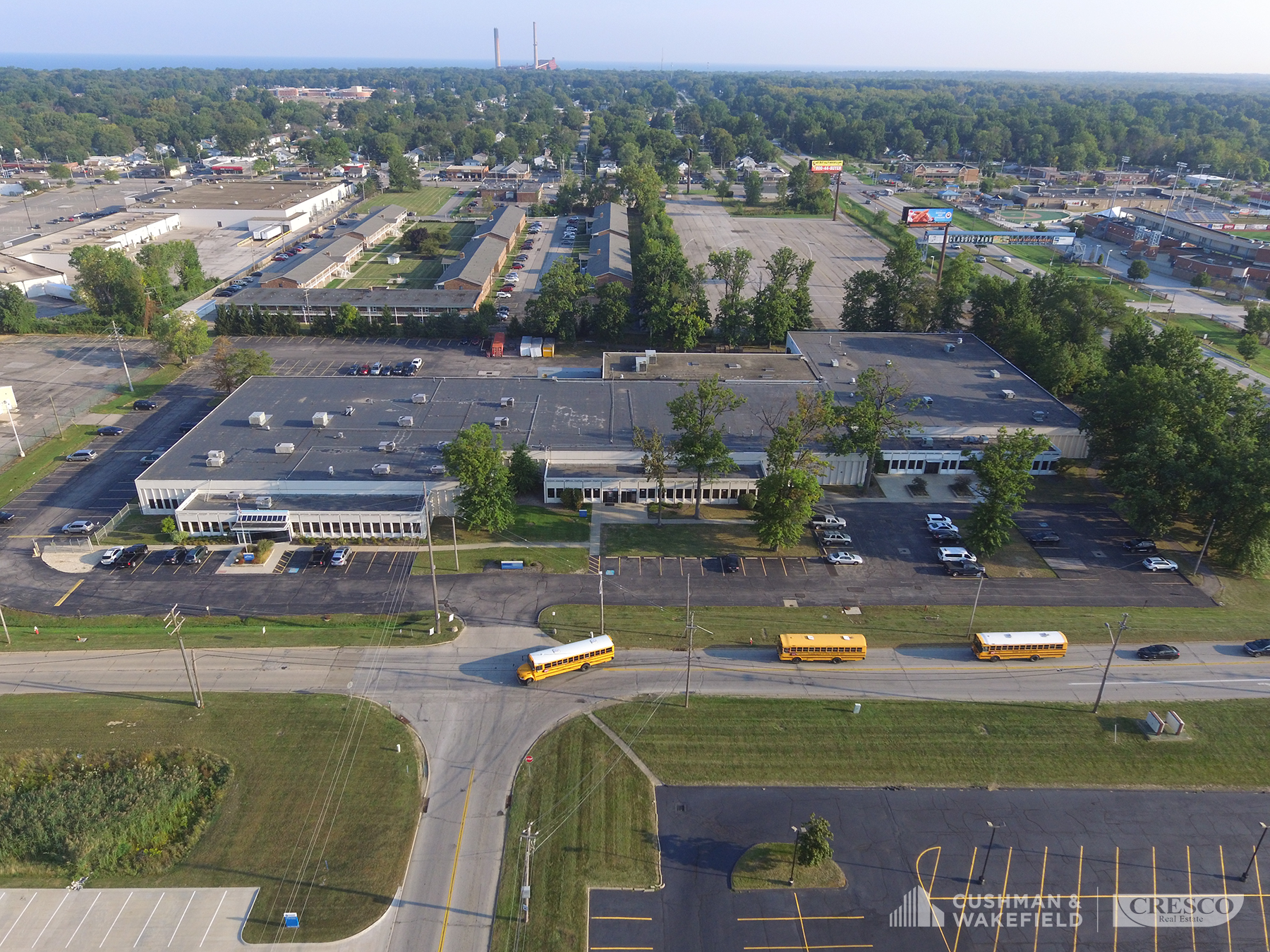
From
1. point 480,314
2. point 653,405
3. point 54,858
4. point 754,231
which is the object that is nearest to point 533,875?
point 54,858

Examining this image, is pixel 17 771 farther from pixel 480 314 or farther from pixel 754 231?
pixel 754 231

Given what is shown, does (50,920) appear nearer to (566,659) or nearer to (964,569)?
(566,659)

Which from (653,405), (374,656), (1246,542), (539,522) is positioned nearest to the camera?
(374,656)

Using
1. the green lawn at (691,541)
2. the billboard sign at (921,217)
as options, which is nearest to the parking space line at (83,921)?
the green lawn at (691,541)

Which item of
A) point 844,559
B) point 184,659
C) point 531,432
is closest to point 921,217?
point 531,432

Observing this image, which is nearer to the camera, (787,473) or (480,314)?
(787,473)

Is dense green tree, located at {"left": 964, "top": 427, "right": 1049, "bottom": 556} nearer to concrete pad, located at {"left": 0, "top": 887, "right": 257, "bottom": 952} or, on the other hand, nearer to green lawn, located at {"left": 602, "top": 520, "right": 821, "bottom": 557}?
green lawn, located at {"left": 602, "top": 520, "right": 821, "bottom": 557}

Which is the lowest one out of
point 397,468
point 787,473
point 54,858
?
point 54,858

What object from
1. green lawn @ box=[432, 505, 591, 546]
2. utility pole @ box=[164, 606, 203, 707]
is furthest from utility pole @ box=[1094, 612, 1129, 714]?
utility pole @ box=[164, 606, 203, 707]
